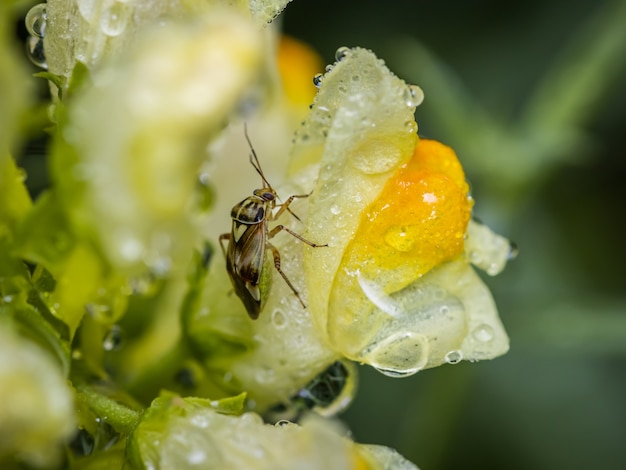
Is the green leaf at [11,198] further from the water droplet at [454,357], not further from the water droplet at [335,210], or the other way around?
the water droplet at [454,357]

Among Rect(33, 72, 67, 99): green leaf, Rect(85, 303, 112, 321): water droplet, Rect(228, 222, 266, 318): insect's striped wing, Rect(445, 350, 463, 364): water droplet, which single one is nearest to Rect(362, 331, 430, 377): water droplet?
Rect(445, 350, 463, 364): water droplet

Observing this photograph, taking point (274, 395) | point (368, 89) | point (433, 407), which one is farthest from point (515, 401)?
point (368, 89)

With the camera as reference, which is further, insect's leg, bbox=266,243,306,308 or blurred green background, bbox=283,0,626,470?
blurred green background, bbox=283,0,626,470

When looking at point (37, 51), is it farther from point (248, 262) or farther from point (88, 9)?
point (248, 262)

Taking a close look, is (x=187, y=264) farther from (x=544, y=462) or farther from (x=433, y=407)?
(x=544, y=462)

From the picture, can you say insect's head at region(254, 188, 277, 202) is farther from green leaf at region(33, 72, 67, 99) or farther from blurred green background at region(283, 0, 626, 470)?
blurred green background at region(283, 0, 626, 470)

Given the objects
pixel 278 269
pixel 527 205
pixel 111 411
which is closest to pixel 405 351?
pixel 278 269
